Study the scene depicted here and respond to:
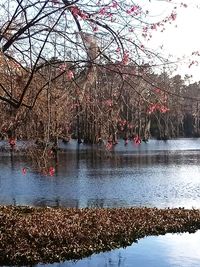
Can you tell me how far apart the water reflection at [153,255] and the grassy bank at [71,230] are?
253 millimetres

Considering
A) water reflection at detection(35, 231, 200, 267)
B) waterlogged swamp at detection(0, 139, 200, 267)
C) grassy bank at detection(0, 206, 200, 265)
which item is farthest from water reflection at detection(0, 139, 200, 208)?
water reflection at detection(35, 231, 200, 267)

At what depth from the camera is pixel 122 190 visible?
72.7 ft

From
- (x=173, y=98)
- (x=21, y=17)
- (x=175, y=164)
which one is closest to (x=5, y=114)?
(x=21, y=17)

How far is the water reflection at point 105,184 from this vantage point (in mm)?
19203

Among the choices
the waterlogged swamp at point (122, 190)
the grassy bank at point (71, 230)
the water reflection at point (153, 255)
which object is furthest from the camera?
the waterlogged swamp at point (122, 190)

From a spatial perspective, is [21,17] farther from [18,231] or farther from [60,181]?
[60,181]

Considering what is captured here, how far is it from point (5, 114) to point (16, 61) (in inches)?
50.1

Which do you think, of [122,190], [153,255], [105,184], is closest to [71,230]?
[153,255]

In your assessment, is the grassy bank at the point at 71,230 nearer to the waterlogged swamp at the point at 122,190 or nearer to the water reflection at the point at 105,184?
the waterlogged swamp at the point at 122,190

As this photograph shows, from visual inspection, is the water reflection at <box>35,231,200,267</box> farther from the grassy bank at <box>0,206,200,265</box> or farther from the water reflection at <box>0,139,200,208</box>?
the water reflection at <box>0,139,200,208</box>

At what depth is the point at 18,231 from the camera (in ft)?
30.5

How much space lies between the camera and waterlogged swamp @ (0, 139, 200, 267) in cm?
920

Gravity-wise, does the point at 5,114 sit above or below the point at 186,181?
above

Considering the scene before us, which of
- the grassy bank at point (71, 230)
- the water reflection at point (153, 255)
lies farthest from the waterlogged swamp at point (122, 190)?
the grassy bank at point (71, 230)
